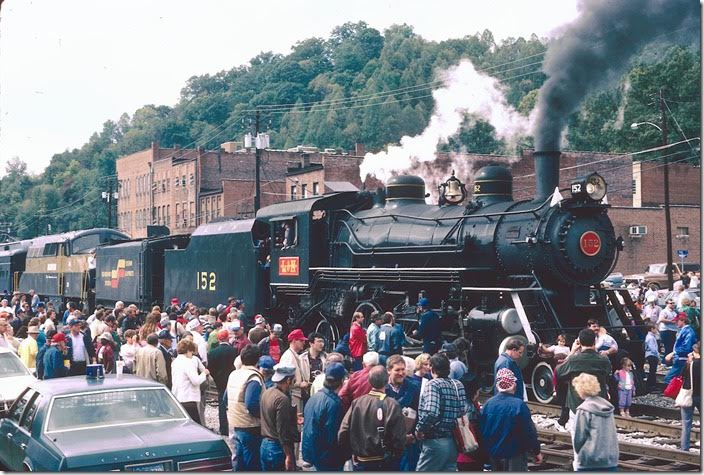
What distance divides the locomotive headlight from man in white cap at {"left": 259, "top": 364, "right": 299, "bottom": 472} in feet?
26.1

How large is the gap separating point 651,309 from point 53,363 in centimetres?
1601

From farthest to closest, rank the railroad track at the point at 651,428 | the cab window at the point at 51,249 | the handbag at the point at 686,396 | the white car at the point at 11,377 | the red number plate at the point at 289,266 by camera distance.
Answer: the cab window at the point at 51,249
the red number plate at the point at 289,266
the white car at the point at 11,377
the railroad track at the point at 651,428
the handbag at the point at 686,396

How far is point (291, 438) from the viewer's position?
27.2 feet

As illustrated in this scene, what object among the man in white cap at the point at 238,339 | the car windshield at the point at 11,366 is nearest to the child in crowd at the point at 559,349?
the man in white cap at the point at 238,339

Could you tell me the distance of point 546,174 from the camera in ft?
51.4

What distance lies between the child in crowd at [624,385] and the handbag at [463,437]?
21.3 ft

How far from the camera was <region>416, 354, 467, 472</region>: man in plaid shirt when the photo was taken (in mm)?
7965

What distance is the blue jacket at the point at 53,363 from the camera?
44.0 ft

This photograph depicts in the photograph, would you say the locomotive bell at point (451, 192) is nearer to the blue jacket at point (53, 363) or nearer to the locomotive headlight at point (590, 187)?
the locomotive headlight at point (590, 187)

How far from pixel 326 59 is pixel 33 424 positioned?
324 feet

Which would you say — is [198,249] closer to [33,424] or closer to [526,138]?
[33,424]

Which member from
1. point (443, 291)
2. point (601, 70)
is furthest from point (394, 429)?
point (601, 70)

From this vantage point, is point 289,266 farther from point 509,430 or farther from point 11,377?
point 509,430

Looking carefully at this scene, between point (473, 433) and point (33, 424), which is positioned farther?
point (33, 424)
